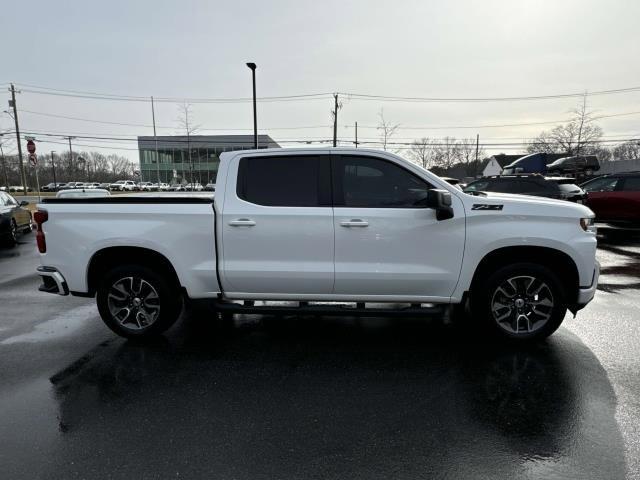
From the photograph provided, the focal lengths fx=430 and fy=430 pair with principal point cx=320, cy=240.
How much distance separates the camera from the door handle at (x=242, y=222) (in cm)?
435

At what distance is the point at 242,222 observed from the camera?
435 cm

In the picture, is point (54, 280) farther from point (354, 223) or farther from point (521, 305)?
point (521, 305)

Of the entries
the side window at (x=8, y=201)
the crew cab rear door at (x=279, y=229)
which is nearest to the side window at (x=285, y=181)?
the crew cab rear door at (x=279, y=229)

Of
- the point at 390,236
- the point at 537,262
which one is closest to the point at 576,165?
the point at 537,262

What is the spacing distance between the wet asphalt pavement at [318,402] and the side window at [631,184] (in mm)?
9242

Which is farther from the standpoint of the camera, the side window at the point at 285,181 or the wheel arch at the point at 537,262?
the side window at the point at 285,181

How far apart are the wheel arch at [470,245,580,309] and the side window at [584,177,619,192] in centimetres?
1070

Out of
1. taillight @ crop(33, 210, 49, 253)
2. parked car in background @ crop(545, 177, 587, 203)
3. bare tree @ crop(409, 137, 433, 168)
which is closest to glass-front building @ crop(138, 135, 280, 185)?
bare tree @ crop(409, 137, 433, 168)

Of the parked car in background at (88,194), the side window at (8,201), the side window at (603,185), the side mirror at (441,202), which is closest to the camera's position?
the side mirror at (441,202)

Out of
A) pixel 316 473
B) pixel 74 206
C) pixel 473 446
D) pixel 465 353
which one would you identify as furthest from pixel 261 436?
pixel 74 206

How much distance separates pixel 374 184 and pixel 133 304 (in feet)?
9.60

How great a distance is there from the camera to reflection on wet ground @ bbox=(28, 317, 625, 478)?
2.72 meters

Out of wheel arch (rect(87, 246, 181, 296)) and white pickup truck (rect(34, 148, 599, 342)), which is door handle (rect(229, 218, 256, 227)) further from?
wheel arch (rect(87, 246, 181, 296))

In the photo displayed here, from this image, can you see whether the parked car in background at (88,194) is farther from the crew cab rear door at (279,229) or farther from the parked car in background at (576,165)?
the parked car in background at (576,165)
